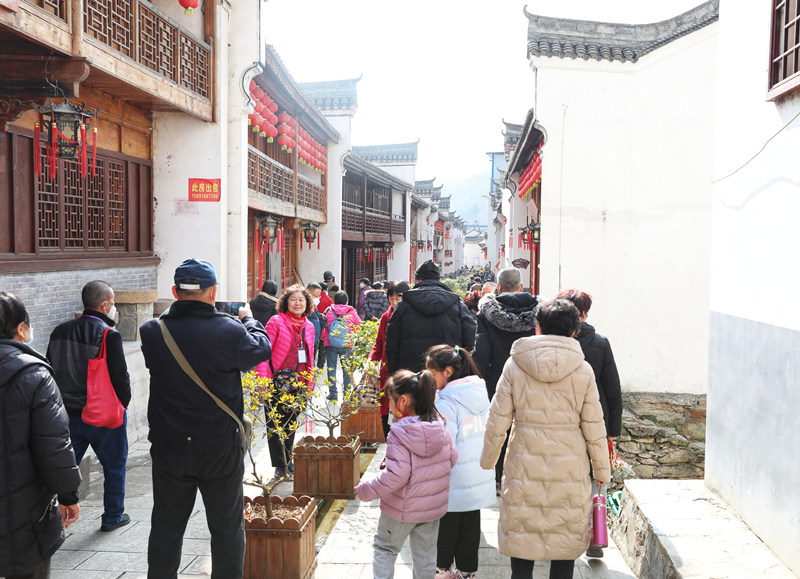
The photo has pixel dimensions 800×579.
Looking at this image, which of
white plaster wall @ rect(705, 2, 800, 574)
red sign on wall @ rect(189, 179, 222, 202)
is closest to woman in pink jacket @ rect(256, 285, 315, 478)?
white plaster wall @ rect(705, 2, 800, 574)

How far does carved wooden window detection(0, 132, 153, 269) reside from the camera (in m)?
6.46

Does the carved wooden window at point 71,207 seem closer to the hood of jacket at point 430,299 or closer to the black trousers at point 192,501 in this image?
the hood of jacket at point 430,299

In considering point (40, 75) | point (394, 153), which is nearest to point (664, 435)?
point (40, 75)

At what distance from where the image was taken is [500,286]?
536cm

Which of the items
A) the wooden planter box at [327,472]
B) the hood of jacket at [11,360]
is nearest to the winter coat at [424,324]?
the wooden planter box at [327,472]

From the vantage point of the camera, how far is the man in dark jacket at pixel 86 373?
4.82 metres

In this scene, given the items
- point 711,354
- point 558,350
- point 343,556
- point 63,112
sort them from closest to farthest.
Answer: point 558,350 → point 343,556 → point 711,354 → point 63,112

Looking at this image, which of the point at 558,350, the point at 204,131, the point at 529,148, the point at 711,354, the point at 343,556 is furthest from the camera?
the point at 529,148

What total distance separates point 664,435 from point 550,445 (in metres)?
10.0

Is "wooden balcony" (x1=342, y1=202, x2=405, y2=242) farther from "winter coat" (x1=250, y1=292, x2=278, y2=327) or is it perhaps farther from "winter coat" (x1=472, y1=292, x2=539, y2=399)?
"winter coat" (x1=472, y1=292, x2=539, y2=399)

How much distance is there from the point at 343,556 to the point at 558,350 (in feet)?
7.54

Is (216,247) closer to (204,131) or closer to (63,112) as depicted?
(204,131)

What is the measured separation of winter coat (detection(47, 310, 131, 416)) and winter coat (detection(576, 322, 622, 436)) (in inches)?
131

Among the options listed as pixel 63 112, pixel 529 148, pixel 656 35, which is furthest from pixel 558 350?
pixel 529 148
